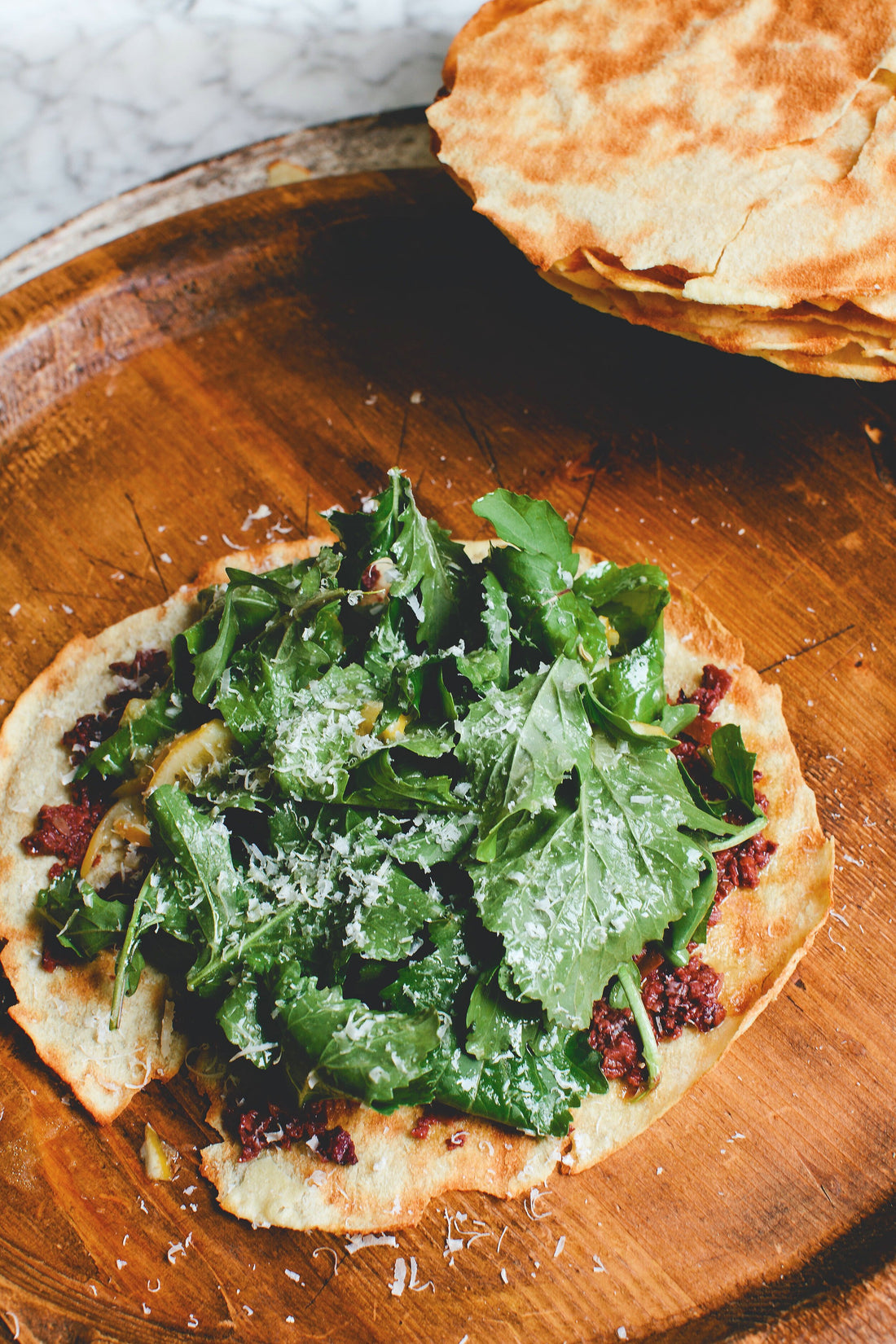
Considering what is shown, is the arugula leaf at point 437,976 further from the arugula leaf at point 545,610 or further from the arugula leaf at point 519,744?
the arugula leaf at point 545,610

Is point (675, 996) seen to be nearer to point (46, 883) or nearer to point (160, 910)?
point (160, 910)

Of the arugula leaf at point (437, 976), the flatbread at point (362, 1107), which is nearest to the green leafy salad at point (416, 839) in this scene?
the arugula leaf at point (437, 976)

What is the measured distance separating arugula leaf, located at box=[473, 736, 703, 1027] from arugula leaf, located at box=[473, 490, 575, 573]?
1.63ft

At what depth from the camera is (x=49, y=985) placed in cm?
227

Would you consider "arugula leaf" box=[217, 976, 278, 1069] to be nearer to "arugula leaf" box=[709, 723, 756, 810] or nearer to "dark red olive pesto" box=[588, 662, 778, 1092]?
"dark red olive pesto" box=[588, 662, 778, 1092]

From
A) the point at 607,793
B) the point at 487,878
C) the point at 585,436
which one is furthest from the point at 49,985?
the point at 585,436

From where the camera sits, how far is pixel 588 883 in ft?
6.56

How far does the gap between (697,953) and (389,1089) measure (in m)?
0.81

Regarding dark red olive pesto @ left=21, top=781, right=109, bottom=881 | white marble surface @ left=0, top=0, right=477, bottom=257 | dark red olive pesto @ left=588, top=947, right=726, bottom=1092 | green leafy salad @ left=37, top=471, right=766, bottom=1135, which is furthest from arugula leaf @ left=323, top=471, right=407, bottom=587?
white marble surface @ left=0, top=0, right=477, bottom=257

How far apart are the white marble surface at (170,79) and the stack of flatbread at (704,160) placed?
1.37m

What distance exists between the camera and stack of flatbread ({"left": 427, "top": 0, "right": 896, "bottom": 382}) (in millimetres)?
2256

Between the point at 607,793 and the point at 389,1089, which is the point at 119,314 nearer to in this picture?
the point at 607,793

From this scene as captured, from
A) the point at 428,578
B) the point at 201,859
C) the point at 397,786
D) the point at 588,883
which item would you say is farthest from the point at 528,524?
the point at 201,859

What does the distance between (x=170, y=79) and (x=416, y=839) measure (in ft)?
11.1
